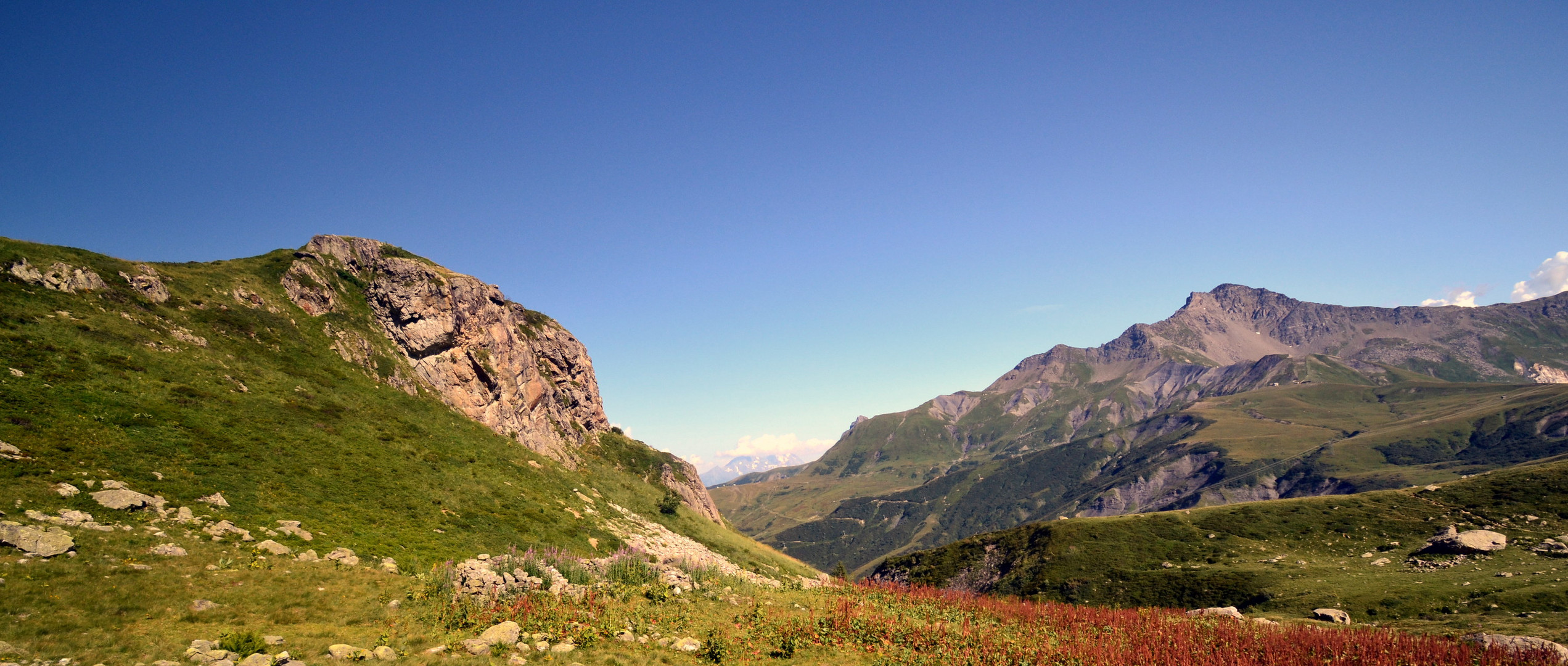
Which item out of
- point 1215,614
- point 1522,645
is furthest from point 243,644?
point 1215,614

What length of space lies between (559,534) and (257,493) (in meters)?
21.7

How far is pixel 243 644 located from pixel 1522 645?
155ft

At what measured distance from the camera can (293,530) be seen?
1161 inches

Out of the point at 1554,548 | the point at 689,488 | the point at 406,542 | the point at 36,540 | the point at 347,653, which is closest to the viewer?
the point at 347,653

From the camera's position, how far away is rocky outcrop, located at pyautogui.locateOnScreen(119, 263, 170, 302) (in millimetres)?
52188

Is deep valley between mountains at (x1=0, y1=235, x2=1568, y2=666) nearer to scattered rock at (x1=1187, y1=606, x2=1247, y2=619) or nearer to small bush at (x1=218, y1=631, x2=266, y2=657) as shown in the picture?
small bush at (x1=218, y1=631, x2=266, y2=657)

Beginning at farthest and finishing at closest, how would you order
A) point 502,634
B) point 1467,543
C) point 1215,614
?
point 1467,543 < point 1215,614 < point 502,634

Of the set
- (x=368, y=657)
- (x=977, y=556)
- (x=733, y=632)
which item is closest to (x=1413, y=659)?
(x=733, y=632)

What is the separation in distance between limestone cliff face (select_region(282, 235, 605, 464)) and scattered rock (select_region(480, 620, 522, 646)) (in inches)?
2581

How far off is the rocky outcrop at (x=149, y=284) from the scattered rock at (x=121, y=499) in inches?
1540

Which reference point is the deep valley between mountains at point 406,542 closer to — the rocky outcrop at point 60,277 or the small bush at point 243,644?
the small bush at point 243,644

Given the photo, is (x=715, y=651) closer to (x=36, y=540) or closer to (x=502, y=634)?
(x=502, y=634)

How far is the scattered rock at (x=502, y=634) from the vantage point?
19.2 m

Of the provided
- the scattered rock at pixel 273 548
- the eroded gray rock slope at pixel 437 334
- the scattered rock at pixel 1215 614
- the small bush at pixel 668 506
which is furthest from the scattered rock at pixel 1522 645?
the eroded gray rock slope at pixel 437 334
